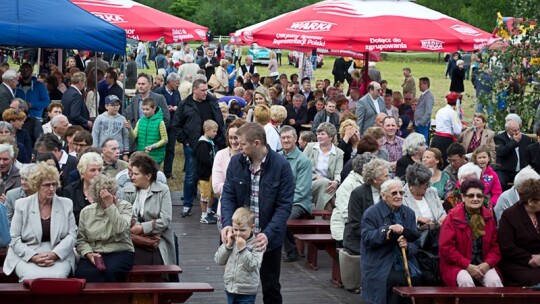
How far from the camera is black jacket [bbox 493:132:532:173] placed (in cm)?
1413

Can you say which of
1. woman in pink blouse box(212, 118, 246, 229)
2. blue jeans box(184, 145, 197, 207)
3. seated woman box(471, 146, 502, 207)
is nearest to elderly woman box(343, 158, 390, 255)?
woman in pink blouse box(212, 118, 246, 229)

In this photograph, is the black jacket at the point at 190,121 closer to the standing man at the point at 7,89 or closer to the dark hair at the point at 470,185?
the standing man at the point at 7,89

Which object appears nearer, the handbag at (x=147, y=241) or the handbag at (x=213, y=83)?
the handbag at (x=147, y=241)

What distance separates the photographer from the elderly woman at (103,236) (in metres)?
8.54

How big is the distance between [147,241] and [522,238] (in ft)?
11.5

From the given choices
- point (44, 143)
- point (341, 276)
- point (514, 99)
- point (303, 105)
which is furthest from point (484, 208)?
point (303, 105)

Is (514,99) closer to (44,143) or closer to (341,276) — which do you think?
(341,276)

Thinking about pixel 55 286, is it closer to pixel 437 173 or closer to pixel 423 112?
pixel 437 173

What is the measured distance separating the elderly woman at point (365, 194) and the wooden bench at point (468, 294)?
130 cm

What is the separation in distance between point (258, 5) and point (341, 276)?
72.5 meters

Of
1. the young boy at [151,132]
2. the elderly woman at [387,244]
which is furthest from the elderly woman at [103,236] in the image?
the young boy at [151,132]

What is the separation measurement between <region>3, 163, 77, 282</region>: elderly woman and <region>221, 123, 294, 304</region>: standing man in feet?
4.54

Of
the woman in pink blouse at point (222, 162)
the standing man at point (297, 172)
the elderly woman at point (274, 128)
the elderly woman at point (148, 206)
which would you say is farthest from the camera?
the elderly woman at point (274, 128)

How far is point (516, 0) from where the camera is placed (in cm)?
1619
